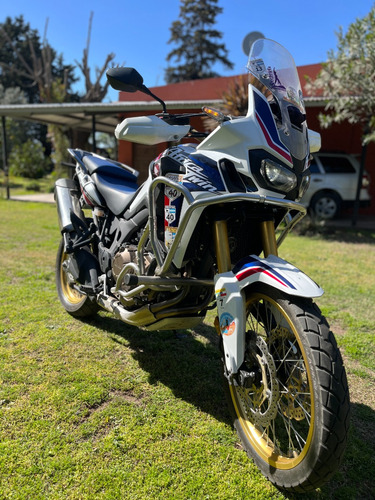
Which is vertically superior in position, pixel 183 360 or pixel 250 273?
pixel 250 273

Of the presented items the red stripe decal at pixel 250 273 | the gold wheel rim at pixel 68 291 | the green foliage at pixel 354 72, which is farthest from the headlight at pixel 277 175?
the green foliage at pixel 354 72

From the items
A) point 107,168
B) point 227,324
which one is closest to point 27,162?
point 107,168

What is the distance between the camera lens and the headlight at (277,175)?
186 centimetres

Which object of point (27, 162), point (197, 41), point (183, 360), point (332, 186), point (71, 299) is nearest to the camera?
point (183, 360)

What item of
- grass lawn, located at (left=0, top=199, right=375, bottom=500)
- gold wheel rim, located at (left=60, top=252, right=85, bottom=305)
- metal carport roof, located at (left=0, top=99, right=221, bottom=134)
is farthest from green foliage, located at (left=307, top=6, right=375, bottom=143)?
gold wheel rim, located at (left=60, top=252, right=85, bottom=305)

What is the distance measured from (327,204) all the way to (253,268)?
9.53 meters

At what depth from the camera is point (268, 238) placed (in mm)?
2092

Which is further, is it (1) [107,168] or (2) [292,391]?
(1) [107,168]

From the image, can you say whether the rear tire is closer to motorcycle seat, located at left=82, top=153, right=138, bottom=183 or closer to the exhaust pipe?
the exhaust pipe

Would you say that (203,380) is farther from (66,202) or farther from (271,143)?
(66,202)

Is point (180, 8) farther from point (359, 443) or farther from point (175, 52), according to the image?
point (359, 443)

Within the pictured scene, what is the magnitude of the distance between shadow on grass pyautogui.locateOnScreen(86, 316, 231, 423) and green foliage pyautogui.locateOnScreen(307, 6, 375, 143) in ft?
23.6

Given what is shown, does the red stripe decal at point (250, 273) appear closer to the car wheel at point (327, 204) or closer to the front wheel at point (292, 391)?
the front wheel at point (292, 391)

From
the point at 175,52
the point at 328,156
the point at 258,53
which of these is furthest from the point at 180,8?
the point at 258,53
